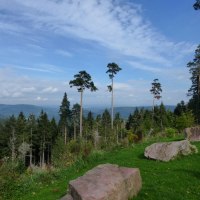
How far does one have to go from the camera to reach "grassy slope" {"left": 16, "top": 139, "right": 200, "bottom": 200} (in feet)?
30.1

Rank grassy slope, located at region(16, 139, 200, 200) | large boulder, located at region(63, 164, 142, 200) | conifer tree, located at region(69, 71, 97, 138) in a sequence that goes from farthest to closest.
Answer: conifer tree, located at region(69, 71, 97, 138) < grassy slope, located at region(16, 139, 200, 200) < large boulder, located at region(63, 164, 142, 200)

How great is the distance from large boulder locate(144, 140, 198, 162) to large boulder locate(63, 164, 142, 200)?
15.8ft

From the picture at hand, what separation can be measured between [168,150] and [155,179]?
11.7 feet

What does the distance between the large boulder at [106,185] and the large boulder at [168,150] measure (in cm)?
481

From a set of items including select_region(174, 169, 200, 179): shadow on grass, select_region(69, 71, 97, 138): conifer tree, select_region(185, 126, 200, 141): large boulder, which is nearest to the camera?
select_region(174, 169, 200, 179): shadow on grass

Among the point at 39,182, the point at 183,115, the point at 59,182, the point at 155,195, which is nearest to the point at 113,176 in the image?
the point at 155,195

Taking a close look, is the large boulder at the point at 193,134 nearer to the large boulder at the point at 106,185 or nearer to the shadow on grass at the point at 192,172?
the shadow on grass at the point at 192,172

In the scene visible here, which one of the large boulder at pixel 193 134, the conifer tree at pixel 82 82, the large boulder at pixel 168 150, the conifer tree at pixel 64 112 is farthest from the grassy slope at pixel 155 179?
the conifer tree at pixel 64 112

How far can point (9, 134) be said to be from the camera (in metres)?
77.8

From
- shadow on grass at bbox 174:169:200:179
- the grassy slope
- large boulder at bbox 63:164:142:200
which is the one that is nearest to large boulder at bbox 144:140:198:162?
the grassy slope

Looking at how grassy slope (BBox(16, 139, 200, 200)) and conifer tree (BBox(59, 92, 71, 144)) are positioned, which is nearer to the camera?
grassy slope (BBox(16, 139, 200, 200))

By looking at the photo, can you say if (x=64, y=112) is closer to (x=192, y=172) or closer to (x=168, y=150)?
(x=168, y=150)

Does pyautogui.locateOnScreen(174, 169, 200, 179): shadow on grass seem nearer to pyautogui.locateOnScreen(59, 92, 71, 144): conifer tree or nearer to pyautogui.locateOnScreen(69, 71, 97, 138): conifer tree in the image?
pyautogui.locateOnScreen(69, 71, 97, 138): conifer tree

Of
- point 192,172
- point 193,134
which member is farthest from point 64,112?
point 192,172
